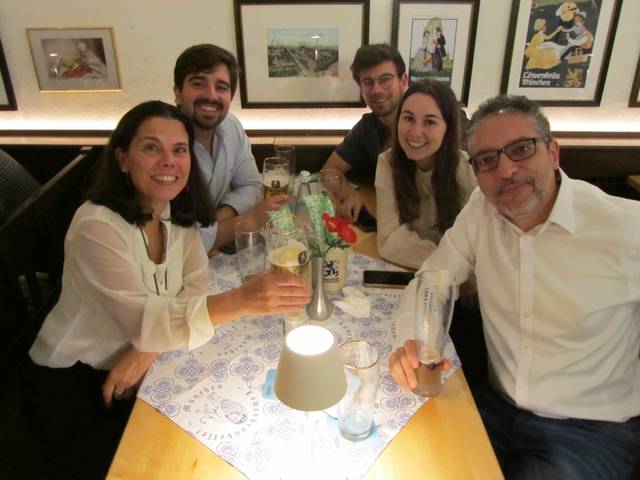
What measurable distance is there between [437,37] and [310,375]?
2.27 metres

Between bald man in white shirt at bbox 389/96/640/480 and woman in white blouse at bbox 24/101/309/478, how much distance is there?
558 millimetres

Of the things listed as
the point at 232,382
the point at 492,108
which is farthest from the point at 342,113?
the point at 232,382

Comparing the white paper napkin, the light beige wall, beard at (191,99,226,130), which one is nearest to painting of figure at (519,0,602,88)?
the light beige wall

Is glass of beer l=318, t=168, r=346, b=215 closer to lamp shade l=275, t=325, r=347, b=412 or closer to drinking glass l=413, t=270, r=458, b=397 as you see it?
drinking glass l=413, t=270, r=458, b=397

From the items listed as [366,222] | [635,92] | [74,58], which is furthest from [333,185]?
[635,92]

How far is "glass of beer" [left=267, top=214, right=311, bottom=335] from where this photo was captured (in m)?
1.21

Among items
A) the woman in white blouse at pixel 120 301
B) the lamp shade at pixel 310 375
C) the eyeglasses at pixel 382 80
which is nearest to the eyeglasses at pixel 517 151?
the woman in white blouse at pixel 120 301

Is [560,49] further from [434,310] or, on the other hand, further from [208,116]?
[434,310]

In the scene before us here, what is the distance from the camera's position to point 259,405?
104 cm

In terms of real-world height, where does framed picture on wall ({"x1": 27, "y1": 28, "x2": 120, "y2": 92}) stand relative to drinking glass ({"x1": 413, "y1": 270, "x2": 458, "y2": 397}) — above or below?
above

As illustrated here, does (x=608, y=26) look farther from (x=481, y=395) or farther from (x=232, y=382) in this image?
(x=232, y=382)

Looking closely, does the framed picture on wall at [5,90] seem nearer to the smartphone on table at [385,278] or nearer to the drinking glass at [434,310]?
the smartphone on table at [385,278]

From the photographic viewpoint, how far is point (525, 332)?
50.9 inches

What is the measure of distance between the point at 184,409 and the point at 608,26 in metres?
2.69
